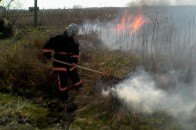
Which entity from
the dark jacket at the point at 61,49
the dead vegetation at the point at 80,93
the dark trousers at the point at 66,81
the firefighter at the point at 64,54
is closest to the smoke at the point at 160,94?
the dead vegetation at the point at 80,93

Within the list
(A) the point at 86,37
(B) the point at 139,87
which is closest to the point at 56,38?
(B) the point at 139,87

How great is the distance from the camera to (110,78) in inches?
354

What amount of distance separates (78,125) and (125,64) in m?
3.44

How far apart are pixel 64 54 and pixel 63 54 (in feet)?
0.08

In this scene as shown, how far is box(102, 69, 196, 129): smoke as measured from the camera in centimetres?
748

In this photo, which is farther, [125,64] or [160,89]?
[125,64]

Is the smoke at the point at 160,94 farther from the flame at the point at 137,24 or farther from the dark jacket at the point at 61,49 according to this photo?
the flame at the point at 137,24

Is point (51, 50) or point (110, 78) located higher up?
point (51, 50)

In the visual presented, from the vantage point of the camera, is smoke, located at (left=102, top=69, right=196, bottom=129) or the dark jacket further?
the dark jacket

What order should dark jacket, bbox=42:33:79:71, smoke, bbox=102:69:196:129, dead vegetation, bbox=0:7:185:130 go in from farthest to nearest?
dark jacket, bbox=42:33:79:71, smoke, bbox=102:69:196:129, dead vegetation, bbox=0:7:185:130

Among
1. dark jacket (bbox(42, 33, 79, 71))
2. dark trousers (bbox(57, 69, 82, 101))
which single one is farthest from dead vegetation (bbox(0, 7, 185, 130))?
dark jacket (bbox(42, 33, 79, 71))

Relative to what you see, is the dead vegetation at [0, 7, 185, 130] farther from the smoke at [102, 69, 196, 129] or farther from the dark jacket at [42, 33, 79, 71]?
the dark jacket at [42, 33, 79, 71]

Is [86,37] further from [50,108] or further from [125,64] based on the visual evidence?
[50,108]

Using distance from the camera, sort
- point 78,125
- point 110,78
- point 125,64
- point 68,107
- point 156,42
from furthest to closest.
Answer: point 156,42, point 125,64, point 110,78, point 68,107, point 78,125
